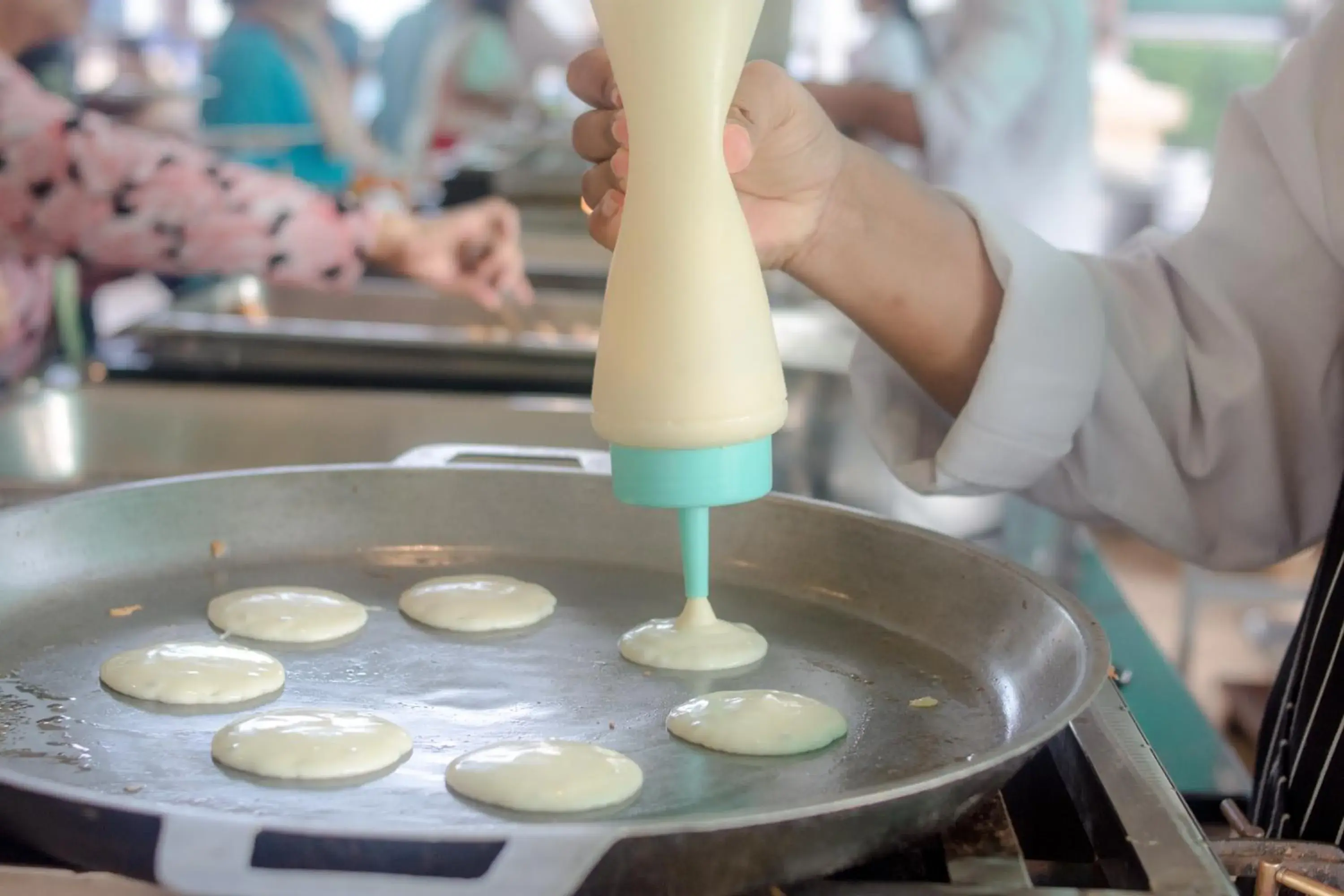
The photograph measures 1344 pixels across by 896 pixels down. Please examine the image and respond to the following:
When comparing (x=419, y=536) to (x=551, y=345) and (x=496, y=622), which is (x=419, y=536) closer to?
(x=496, y=622)

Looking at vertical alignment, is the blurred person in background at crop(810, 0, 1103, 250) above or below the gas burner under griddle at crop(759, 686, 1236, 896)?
above

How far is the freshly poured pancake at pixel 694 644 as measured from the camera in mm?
984

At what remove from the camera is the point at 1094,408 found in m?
1.09

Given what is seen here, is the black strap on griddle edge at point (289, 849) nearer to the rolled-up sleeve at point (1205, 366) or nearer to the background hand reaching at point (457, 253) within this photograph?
the rolled-up sleeve at point (1205, 366)

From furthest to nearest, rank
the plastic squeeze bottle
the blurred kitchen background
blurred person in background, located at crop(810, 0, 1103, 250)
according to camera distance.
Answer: blurred person in background, located at crop(810, 0, 1103, 250) → the blurred kitchen background → the plastic squeeze bottle

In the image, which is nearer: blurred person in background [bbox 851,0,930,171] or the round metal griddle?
the round metal griddle

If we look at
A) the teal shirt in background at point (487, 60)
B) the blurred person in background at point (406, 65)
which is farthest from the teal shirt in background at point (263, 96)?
the teal shirt in background at point (487, 60)

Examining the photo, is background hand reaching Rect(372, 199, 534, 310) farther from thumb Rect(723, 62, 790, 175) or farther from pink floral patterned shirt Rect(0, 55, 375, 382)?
thumb Rect(723, 62, 790, 175)

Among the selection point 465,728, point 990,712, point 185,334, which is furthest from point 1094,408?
point 185,334

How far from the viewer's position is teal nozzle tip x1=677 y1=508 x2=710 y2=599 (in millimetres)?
916

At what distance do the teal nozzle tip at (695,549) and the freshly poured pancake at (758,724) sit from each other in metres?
0.10

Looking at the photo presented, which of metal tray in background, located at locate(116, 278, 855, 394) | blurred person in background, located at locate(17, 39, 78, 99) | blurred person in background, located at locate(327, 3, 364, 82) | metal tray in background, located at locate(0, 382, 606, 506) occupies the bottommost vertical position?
metal tray in background, located at locate(0, 382, 606, 506)

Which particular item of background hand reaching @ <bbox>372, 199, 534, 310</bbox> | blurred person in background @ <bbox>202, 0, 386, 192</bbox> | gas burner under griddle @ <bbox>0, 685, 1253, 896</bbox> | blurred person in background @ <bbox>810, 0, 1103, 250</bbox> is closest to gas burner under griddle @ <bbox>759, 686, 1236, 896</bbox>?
gas burner under griddle @ <bbox>0, 685, 1253, 896</bbox>

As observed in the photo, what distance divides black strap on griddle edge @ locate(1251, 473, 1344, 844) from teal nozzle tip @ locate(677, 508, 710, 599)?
0.42 m
